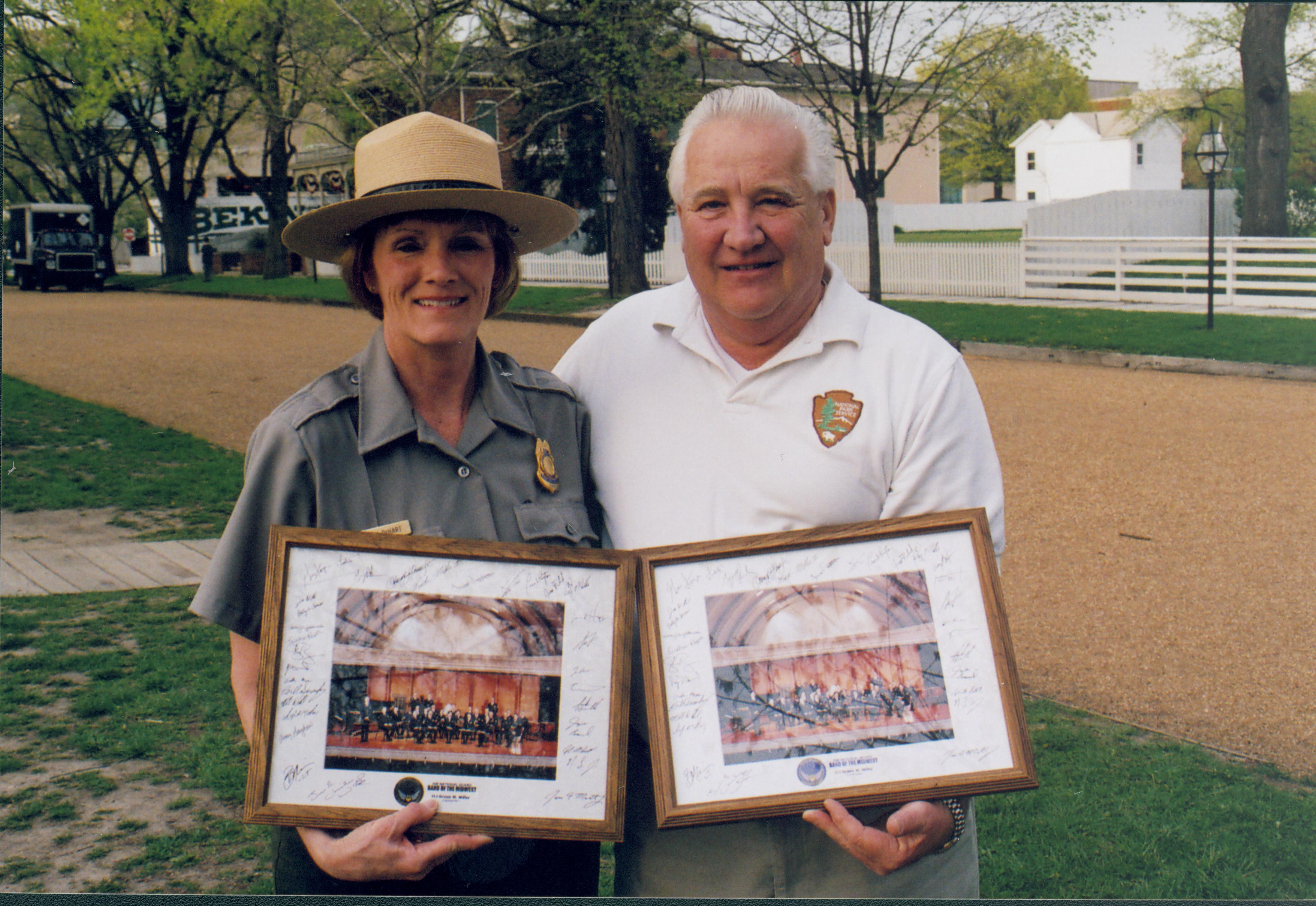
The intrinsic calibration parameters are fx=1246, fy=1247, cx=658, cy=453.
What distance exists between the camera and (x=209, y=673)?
5.73 meters

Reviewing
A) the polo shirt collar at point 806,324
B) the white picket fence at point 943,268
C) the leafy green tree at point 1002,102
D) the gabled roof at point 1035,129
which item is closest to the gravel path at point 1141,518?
the polo shirt collar at point 806,324

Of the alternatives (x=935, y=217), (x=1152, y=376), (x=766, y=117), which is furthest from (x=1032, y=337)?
(x=935, y=217)

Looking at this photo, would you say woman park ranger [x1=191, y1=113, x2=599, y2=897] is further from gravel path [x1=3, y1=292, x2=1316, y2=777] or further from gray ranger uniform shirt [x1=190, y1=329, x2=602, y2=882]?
gravel path [x1=3, y1=292, x2=1316, y2=777]

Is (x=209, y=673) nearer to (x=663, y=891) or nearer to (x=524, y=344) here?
(x=663, y=891)

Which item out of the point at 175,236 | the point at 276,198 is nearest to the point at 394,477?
the point at 276,198

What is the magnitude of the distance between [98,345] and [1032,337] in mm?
15688

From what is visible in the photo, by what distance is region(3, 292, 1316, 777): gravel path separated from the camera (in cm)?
554

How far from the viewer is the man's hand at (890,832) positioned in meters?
1.99

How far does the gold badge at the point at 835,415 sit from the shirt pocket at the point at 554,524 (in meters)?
0.47

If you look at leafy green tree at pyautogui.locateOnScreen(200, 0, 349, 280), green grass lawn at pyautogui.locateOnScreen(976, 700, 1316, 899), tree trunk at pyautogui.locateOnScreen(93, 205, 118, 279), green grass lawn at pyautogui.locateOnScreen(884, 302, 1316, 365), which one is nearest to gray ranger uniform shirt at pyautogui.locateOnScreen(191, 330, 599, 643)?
green grass lawn at pyautogui.locateOnScreen(976, 700, 1316, 899)

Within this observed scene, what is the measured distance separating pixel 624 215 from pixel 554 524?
2556cm

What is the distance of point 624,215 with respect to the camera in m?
27.3

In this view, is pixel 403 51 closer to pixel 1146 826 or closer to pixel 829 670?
pixel 1146 826

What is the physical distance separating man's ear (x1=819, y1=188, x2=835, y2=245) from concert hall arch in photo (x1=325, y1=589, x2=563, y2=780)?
93 cm
